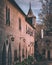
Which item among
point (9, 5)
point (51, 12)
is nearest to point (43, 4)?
point (51, 12)

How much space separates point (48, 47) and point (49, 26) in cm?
4221

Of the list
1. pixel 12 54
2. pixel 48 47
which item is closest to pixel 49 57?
pixel 48 47

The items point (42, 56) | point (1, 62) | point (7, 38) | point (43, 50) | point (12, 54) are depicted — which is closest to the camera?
point (1, 62)

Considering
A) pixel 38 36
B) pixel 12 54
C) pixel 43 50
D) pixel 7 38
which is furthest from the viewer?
pixel 38 36

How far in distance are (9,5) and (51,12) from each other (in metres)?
4.54

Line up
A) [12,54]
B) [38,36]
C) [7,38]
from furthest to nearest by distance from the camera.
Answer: [38,36]
[12,54]
[7,38]

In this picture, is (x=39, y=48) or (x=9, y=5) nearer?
(x=9, y=5)

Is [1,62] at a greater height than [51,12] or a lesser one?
lesser

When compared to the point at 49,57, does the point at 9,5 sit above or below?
above

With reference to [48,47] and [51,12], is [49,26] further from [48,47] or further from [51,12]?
[48,47]

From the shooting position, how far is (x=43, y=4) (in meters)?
23.4

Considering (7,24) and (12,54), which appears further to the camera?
(12,54)

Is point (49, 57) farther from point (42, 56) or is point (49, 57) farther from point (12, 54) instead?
point (12, 54)

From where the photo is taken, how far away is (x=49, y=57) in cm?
6569
